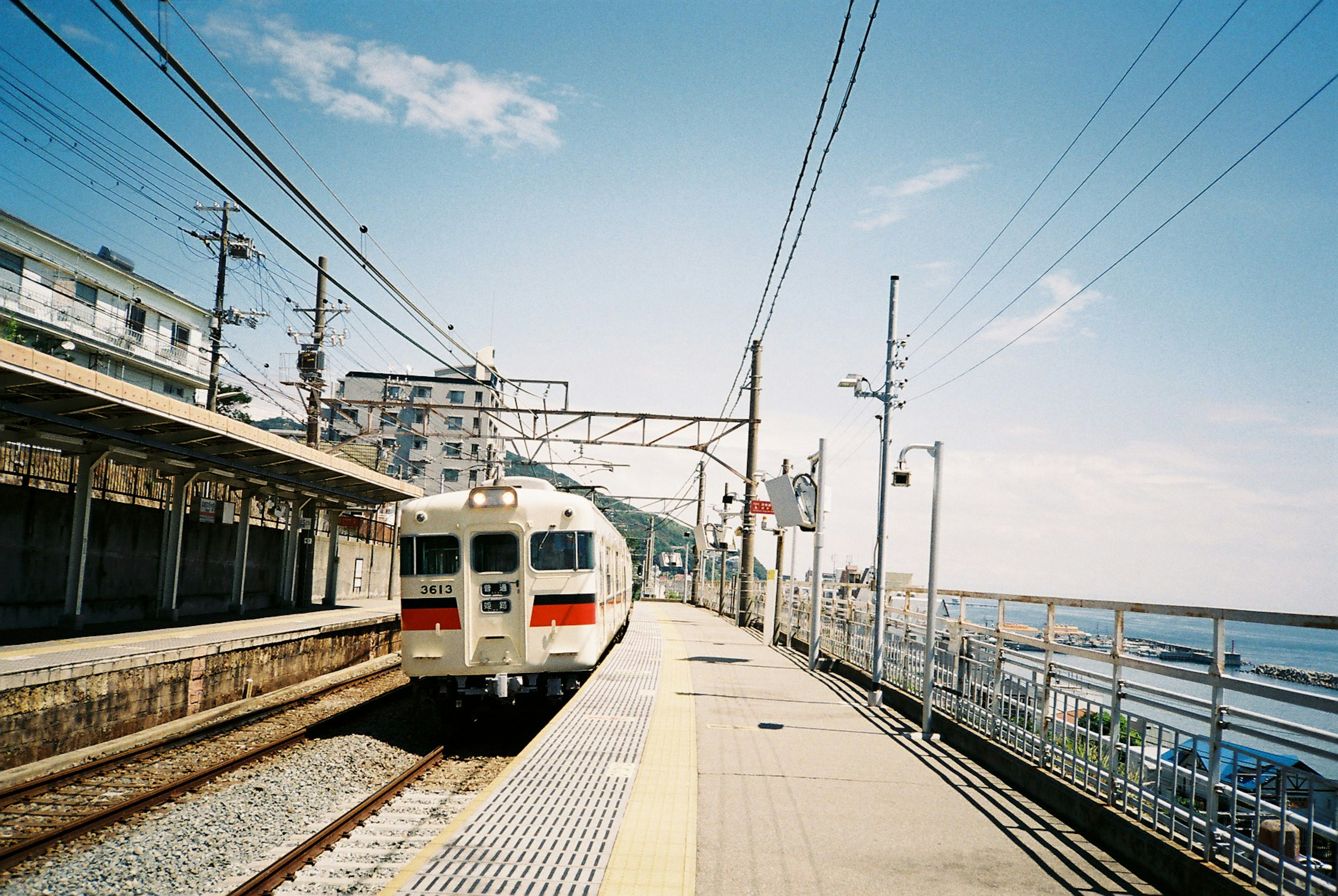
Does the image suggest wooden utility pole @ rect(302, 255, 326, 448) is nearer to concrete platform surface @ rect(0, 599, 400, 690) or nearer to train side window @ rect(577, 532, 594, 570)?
concrete platform surface @ rect(0, 599, 400, 690)

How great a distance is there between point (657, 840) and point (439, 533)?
20.0ft

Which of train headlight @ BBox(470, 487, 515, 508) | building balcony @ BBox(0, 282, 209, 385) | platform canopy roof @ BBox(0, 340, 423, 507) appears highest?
building balcony @ BBox(0, 282, 209, 385)

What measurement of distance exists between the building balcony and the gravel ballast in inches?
935

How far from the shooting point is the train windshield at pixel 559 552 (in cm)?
1050

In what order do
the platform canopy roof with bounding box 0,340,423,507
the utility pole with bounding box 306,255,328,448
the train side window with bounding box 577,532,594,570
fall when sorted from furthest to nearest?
1. the utility pole with bounding box 306,255,328,448
2. the train side window with bounding box 577,532,594,570
3. the platform canopy roof with bounding box 0,340,423,507

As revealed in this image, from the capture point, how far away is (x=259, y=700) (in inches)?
540

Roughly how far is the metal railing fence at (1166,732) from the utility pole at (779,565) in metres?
10.0

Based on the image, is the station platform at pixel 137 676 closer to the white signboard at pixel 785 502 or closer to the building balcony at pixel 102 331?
the white signboard at pixel 785 502

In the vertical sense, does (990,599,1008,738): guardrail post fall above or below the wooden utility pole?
below

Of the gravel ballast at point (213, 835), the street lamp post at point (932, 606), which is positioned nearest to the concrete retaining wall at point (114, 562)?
the gravel ballast at point (213, 835)

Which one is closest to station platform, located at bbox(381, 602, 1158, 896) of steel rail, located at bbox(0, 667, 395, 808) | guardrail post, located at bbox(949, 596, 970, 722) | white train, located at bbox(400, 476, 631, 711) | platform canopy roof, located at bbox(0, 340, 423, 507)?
guardrail post, located at bbox(949, 596, 970, 722)

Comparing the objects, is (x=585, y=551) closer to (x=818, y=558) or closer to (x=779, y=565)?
(x=818, y=558)

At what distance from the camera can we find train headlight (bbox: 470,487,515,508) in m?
10.5

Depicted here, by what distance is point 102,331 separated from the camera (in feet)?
116
